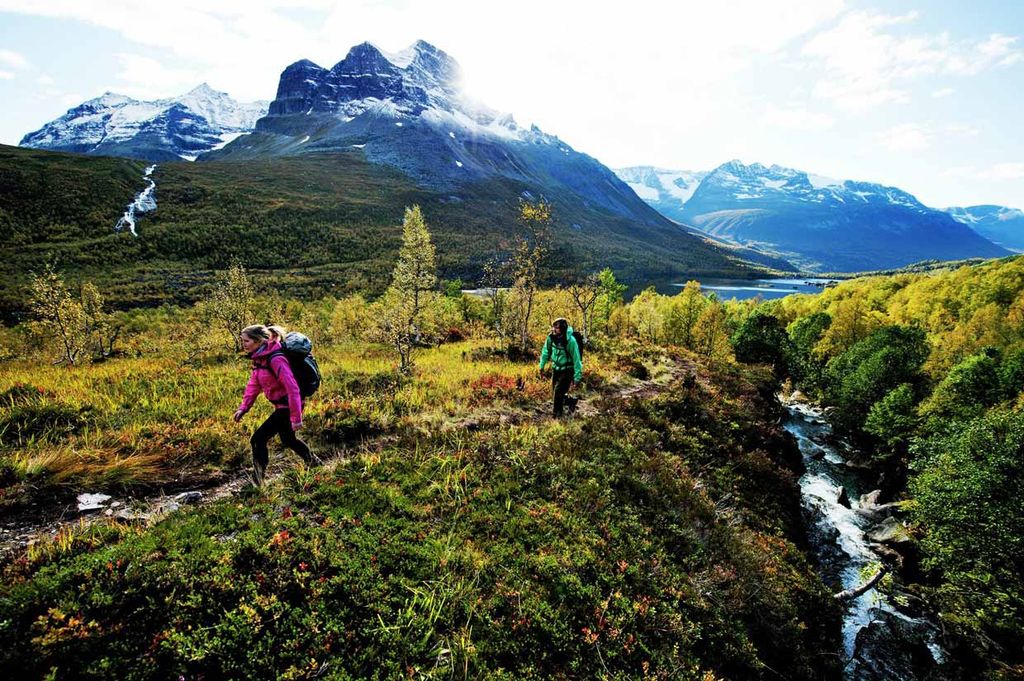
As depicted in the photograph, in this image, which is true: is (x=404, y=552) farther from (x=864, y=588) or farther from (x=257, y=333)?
(x=864, y=588)

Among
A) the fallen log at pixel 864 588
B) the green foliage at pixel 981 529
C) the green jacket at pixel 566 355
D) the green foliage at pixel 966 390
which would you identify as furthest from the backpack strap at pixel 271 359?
the green foliage at pixel 966 390

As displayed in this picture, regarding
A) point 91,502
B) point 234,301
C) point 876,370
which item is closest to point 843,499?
point 876,370

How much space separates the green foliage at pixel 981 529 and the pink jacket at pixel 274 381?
73.1 feet

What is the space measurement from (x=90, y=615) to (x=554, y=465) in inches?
312

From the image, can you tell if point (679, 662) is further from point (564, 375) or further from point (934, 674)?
point (934, 674)

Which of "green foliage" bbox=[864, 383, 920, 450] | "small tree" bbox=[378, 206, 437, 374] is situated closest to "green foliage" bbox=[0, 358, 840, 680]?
"small tree" bbox=[378, 206, 437, 374]

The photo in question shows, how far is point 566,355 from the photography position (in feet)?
40.3

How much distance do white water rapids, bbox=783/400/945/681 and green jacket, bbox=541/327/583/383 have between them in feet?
36.3

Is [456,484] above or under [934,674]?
above

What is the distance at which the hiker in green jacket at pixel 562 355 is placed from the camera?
39.3ft

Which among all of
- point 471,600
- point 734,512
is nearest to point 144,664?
point 471,600

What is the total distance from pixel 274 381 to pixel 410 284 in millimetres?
12181

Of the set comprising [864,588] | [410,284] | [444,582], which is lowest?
[864,588]

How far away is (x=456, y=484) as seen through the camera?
28.2ft
